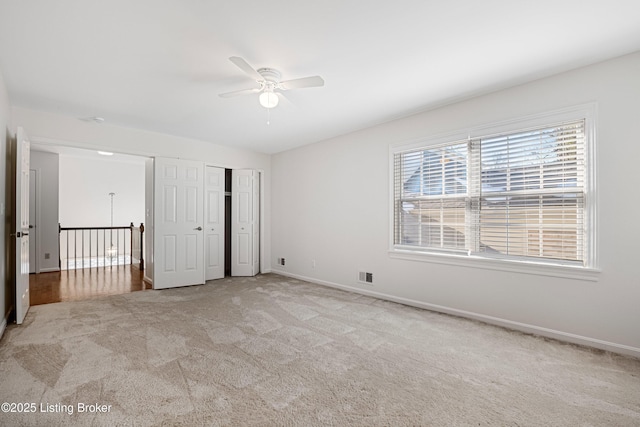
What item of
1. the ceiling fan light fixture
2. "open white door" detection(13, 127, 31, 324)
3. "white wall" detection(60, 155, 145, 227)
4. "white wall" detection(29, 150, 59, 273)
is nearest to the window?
the ceiling fan light fixture

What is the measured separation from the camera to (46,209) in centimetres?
614

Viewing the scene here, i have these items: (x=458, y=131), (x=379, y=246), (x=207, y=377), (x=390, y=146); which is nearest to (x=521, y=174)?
(x=458, y=131)

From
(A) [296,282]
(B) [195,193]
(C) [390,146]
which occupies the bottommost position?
(A) [296,282]

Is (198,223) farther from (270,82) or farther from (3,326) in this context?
(270,82)

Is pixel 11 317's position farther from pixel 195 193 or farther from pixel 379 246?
pixel 379 246

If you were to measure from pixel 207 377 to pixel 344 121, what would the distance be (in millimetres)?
3529

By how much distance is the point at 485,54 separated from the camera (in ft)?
8.41

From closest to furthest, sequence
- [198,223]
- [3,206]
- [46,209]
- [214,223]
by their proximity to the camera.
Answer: [3,206] → [198,223] → [214,223] → [46,209]

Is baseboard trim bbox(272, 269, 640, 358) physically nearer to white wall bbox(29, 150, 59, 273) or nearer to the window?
the window

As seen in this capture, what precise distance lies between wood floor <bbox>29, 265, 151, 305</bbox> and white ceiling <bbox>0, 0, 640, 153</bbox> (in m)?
2.67

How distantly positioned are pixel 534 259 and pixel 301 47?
121 inches

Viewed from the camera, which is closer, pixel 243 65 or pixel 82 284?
pixel 243 65

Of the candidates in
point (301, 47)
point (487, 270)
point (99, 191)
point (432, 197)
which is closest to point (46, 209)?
point (99, 191)

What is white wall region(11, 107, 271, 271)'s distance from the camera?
3.99 m
